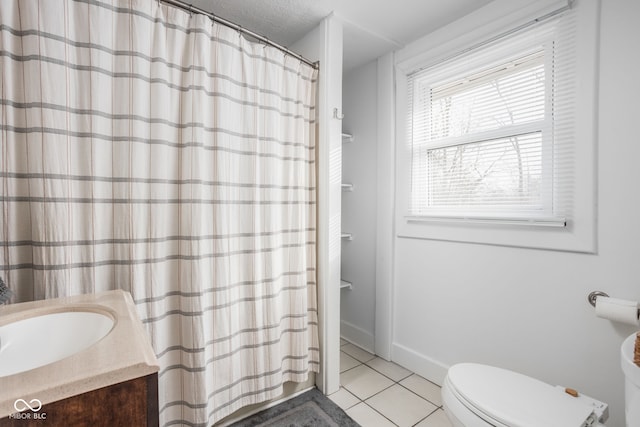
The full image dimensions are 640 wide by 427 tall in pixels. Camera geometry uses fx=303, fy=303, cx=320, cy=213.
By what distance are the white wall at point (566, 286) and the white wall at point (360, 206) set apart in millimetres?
498

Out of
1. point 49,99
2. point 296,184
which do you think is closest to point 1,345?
point 49,99

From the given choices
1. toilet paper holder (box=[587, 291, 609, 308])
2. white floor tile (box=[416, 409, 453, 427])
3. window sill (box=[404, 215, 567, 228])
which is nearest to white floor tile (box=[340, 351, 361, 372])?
white floor tile (box=[416, 409, 453, 427])

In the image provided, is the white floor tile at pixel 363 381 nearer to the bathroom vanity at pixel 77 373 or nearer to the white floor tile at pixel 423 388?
the white floor tile at pixel 423 388

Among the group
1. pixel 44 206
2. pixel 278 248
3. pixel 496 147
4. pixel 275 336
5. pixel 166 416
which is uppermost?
pixel 496 147

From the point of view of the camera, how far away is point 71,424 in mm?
487

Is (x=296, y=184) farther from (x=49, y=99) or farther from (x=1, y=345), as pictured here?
(x=1, y=345)

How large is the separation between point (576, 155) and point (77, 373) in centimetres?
186

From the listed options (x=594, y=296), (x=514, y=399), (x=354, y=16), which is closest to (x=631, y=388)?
(x=514, y=399)

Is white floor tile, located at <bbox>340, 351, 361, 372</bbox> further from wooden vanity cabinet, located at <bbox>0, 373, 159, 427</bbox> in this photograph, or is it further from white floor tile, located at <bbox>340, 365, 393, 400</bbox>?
wooden vanity cabinet, located at <bbox>0, 373, 159, 427</bbox>

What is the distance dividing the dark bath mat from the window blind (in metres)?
1.26

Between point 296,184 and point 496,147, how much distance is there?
1.13 metres

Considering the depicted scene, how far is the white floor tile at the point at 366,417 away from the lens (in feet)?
5.12

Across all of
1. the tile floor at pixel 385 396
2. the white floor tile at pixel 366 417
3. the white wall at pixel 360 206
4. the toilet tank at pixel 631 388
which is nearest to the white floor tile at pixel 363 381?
the tile floor at pixel 385 396

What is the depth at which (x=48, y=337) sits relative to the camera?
0.81 meters
